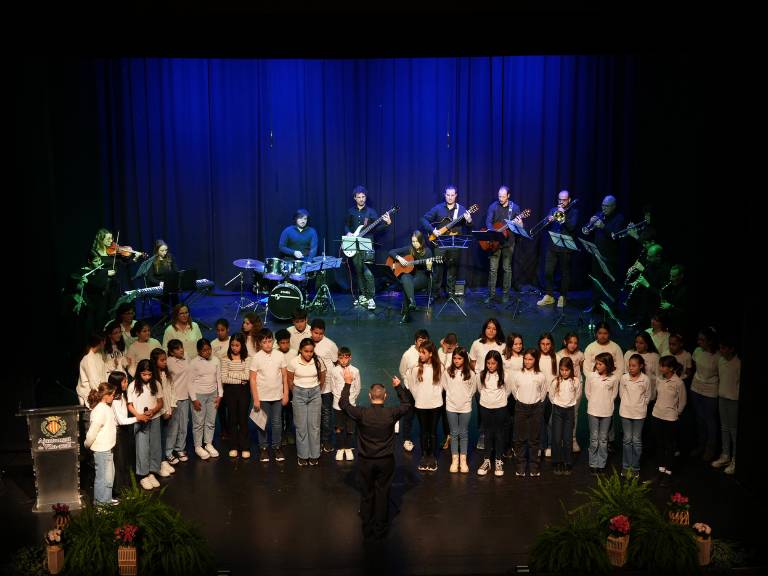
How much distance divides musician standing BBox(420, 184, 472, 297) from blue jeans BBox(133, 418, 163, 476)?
22.6ft

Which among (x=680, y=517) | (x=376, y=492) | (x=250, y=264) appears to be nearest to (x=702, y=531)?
(x=680, y=517)

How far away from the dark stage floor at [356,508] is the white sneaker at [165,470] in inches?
3.3

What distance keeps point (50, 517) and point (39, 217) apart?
325 centimetres

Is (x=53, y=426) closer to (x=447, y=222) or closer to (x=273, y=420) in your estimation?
(x=273, y=420)

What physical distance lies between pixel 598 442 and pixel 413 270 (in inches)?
216

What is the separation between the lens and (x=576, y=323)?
47.0 feet

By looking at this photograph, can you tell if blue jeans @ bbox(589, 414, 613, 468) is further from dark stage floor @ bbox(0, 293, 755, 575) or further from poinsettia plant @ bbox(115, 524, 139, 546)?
poinsettia plant @ bbox(115, 524, 139, 546)

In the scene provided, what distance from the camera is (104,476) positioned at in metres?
8.93

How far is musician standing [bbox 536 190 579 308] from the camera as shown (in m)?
15.4

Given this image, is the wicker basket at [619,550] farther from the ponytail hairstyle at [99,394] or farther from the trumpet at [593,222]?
the trumpet at [593,222]

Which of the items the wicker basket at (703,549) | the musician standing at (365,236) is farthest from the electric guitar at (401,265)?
the wicker basket at (703,549)

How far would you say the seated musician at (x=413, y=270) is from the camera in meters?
14.5

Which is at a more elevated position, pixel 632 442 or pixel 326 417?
pixel 326 417

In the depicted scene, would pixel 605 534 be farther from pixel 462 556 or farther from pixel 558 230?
pixel 558 230
